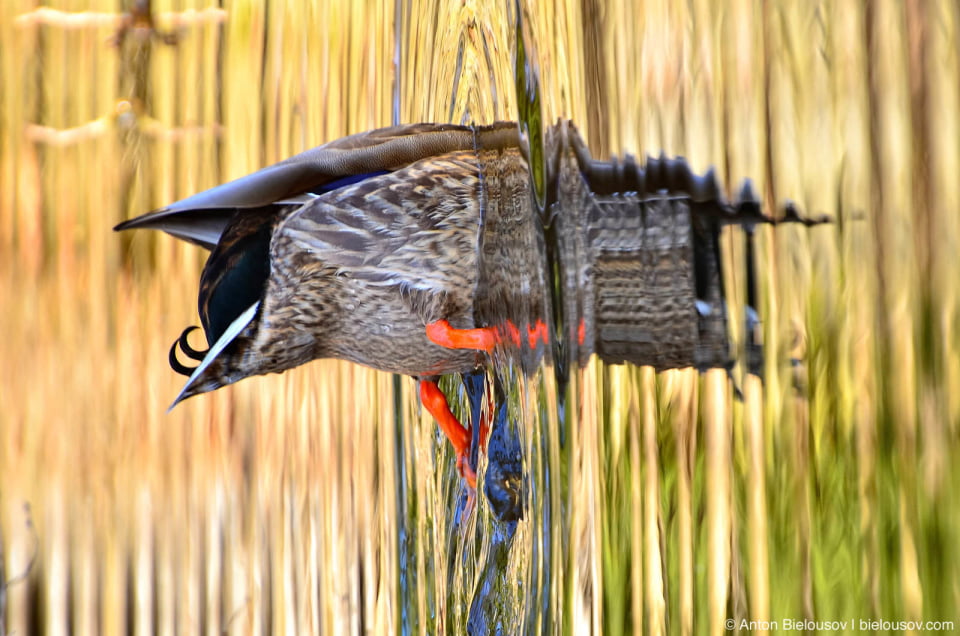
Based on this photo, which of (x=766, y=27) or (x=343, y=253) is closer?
(x=766, y=27)

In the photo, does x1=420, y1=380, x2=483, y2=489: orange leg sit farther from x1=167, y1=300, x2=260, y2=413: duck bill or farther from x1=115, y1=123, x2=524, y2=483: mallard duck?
x1=167, y1=300, x2=260, y2=413: duck bill

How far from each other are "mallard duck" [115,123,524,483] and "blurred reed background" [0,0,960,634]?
0.04m

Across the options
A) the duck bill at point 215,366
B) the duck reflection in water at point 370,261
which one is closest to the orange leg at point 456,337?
the duck reflection in water at point 370,261

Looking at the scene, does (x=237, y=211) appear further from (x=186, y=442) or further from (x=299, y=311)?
(x=186, y=442)

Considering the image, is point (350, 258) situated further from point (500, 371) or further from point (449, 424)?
point (500, 371)

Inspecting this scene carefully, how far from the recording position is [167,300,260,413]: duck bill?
0.48 m

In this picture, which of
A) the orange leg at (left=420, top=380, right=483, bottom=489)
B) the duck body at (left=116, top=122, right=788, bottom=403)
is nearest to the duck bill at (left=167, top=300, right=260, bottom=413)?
the duck body at (left=116, top=122, right=788, bottom=403)

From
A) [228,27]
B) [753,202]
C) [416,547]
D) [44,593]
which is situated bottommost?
[44,593]

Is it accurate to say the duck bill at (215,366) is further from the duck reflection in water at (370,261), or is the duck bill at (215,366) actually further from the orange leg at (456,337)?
the orange leg at (456,337)

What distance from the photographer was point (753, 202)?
0.14 feet

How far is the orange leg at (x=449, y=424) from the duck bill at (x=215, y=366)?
0.38 ft

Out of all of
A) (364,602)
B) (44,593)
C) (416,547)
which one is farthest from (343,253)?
(44,593)

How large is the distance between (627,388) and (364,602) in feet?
2.23

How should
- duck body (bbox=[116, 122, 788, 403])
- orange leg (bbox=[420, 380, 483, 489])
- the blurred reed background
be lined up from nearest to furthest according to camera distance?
1. the blurred reed background
2. orange leg (bbox=[420, 380, 483, 489])
3. duck body (bbox=[116, 122, 788, 403])
